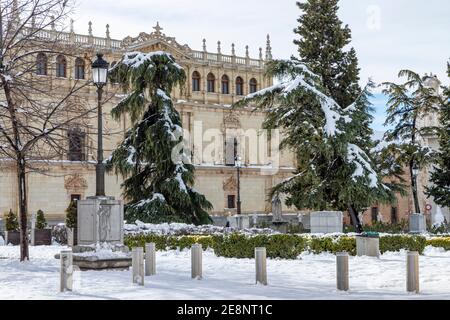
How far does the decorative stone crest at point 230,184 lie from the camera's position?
180ft

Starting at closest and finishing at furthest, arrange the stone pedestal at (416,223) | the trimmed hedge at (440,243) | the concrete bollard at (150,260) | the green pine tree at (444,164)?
the concrete bollard at (150,260), the trimmed hedge at (440,243), the stone pedestal at (416,223), the green pine tree at (444,164)

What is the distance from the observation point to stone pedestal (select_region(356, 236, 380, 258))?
17656mm

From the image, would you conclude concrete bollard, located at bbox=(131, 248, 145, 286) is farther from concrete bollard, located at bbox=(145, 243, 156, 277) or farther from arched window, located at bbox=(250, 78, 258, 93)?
arched window, located at bbox=(250, 78, 258, 93)

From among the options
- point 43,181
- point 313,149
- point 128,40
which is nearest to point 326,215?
point 313,149

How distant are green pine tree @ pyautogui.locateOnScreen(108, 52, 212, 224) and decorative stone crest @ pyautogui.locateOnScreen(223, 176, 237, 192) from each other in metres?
25.3

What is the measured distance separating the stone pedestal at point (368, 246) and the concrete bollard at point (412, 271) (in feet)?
22.2


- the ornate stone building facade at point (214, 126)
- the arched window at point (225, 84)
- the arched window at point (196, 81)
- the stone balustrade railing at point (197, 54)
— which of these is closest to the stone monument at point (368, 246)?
the ornate stone building facade at point (214, 126)

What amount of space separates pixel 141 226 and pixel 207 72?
31784 mm

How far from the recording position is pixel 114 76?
29391 millimetres

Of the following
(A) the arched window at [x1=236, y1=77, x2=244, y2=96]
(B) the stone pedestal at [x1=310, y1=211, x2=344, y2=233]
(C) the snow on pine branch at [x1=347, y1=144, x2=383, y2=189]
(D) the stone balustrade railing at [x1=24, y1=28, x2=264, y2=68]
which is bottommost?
(B) the stone pedestal at [x1=310, y1=211, x2=344, y2=233]

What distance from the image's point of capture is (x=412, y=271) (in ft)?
35.4

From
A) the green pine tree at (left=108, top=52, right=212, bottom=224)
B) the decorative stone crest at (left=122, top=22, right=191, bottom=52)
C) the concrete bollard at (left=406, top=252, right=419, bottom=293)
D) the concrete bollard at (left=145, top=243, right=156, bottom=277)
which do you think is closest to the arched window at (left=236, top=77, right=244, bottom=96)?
the decorative stone crest at (left=122, top=22, right=191, bottom=52)

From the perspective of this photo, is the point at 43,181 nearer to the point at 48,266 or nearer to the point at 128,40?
the point at 128,40

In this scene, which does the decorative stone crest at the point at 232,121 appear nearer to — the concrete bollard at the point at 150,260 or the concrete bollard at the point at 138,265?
the concrete bollard at the point at 150,260
